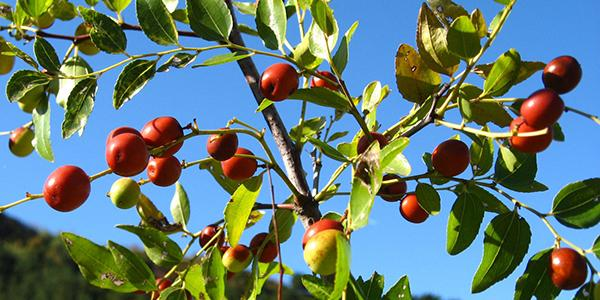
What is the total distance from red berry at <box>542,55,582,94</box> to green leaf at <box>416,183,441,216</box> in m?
0.28

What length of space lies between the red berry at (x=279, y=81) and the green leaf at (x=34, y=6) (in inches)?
22.3

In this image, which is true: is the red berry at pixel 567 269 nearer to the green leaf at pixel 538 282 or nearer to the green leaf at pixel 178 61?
the green leaf at pixel 538 282

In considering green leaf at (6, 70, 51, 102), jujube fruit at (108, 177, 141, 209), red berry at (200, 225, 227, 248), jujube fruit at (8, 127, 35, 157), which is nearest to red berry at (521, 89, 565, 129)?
red berry at (200, 225, 227, 248)

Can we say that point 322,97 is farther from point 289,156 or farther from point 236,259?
point 236,259

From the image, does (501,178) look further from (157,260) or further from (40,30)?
(40,30)

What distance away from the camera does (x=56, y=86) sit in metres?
1.49

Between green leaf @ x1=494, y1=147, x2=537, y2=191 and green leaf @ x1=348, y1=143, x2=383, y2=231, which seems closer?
green leaf @ x1=348, y1=143, x2=383, y2=231

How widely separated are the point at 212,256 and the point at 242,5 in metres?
0.84

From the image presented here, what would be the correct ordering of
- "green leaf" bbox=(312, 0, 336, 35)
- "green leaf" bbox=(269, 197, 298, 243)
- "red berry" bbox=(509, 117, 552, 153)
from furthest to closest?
"green leaf" bbox=(269, 197, 298, 243), "green leaf" bbox=(312, 0, 336, 35), "red berry" bbox=(509, 117, 552, 153)

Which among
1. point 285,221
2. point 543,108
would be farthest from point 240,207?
point 543,108

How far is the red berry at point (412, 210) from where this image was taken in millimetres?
1224

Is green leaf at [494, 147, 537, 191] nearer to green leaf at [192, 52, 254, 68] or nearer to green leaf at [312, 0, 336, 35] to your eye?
green leaf at [312, 0, 336, 35]

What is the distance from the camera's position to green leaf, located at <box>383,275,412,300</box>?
1.10 m

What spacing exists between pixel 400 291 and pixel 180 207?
615 mm
